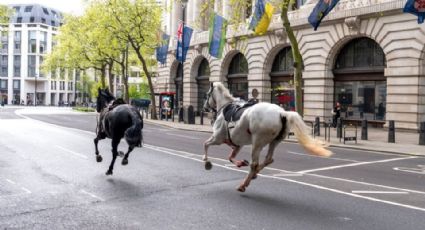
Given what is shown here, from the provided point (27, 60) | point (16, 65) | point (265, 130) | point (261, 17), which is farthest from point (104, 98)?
point (16, 65)

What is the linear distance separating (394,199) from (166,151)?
9.39 m

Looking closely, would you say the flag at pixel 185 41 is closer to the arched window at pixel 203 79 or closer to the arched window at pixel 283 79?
the arched window at pixel 283 79

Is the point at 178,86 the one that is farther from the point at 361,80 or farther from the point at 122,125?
the point at 122,125

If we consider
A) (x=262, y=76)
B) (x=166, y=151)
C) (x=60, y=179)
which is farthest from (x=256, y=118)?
(x=262, y=76)

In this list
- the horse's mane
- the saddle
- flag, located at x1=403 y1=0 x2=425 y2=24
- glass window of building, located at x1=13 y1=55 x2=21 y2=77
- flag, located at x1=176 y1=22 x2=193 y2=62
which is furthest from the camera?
glass window of building, located at x1=13 y1=55 x2=21 y2=77

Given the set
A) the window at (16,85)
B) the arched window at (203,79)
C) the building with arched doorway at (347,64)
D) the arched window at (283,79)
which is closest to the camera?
the building with arched doorway at (347,64)

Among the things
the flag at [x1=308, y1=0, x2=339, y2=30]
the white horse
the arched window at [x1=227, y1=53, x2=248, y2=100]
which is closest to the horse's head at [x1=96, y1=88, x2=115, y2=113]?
the white horse

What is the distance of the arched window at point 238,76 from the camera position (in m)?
44.6

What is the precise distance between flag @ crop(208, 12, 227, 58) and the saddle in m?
27.7

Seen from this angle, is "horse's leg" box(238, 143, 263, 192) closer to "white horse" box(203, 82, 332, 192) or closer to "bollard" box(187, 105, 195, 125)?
"white horse" box(203, 82, 332, 192)

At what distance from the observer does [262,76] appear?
4053 centimetres

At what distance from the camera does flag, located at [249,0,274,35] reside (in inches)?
1233

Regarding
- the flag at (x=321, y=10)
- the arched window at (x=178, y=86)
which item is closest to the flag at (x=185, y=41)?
the flag at (x=321, y=10)

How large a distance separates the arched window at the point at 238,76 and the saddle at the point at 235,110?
33.8 metres
